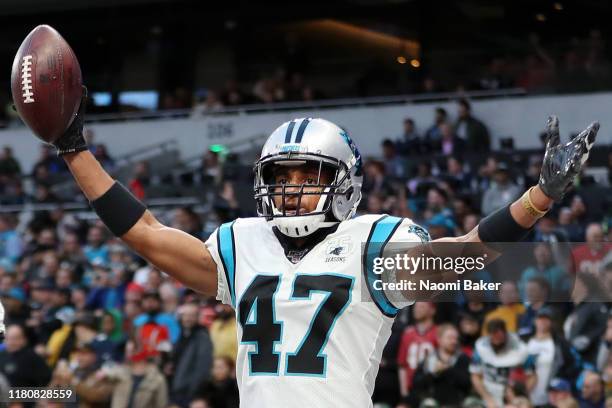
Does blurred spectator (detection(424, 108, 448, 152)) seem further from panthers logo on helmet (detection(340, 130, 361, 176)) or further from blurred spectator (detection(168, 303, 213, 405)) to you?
panthers logo on helmet (detection(340, 130, 361, 176))

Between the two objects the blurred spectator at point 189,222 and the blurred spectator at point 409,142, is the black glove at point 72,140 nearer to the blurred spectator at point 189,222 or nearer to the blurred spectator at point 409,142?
the blurred spectator at point 189,222

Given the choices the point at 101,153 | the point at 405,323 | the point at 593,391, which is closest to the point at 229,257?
the point at 593,391

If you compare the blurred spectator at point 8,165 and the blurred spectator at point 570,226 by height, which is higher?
the blurred spectator at point 8,165

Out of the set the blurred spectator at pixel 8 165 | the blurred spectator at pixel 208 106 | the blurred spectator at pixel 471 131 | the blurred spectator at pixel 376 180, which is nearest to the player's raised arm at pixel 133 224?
the blurred spectator at pixel 376 180

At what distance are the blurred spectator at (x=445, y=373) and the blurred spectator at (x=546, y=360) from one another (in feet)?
1.43

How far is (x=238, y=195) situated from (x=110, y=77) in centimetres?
857

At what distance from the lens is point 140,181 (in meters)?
15.7

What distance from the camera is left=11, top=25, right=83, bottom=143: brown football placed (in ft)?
12.8

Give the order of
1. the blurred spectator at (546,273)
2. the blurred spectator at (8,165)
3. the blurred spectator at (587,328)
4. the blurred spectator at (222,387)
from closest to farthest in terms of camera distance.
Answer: the blurred spectator at (546,273) → the blurred spectator at (587,328) → the blurred spectator at (222,387) → the blurred spectator at (8,165)

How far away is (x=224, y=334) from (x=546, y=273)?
3051 millimetres

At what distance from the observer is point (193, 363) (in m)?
9.08

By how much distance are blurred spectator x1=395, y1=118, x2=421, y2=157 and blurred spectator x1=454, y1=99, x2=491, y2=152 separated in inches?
19.6

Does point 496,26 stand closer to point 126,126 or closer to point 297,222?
point 126,126

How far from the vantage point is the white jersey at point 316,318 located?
12.6 ft
